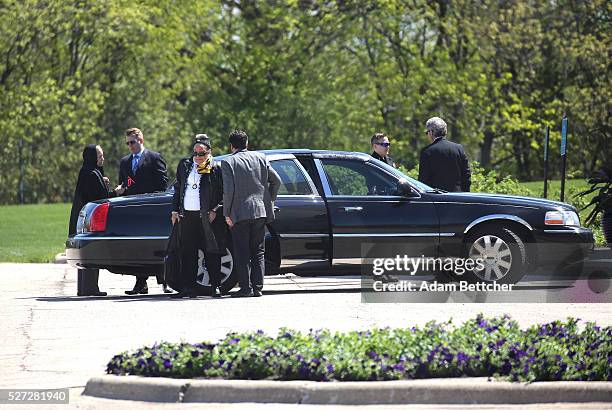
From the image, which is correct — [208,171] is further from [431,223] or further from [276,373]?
[276,373]

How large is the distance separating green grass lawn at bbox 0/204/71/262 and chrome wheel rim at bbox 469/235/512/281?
9646 millimetres

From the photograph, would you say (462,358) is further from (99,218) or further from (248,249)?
(99,218)

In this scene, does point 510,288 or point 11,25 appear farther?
point 11,25

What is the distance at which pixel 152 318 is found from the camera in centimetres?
1280

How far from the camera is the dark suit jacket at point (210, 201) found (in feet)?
47.9

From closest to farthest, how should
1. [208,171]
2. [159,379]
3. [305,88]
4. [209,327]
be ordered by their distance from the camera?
[159,379], [209,327], [208,171], [305,88]

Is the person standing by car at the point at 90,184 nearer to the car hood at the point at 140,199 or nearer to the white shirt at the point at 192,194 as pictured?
the car hood at the point at 140,199

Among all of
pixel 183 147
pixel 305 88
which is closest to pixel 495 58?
pixel 305 88

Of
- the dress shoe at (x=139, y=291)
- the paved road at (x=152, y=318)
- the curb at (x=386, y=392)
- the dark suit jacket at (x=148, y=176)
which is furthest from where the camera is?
the dark suit jacket at (x=148, y=176)

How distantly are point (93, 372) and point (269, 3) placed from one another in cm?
4167

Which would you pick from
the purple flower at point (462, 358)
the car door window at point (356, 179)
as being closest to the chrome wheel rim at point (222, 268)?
the car door window at point (356, 179)

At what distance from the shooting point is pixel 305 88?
169 ft

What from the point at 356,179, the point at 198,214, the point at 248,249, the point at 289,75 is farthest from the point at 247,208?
the point at 289,75

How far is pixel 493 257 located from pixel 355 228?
4.83ft
